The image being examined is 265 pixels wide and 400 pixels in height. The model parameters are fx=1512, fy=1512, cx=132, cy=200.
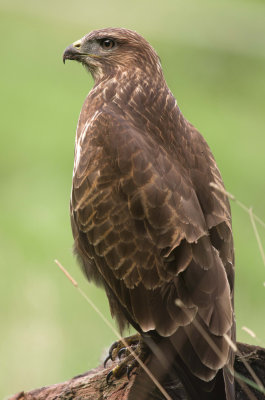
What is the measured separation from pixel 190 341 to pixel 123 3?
787 inches

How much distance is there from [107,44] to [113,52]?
0.30 feet

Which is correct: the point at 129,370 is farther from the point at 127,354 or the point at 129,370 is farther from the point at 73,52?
the point at 73,52

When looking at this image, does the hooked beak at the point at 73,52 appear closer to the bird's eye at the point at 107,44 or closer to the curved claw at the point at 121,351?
the bird's eye at the point at 107,44

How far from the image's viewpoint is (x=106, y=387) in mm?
7988

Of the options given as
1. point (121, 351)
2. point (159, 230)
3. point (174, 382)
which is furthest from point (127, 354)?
point (159, 230)

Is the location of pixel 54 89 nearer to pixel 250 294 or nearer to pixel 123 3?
pixel 123 3

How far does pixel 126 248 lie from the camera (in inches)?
319

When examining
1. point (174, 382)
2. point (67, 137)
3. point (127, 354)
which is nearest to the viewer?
point (174, 382)

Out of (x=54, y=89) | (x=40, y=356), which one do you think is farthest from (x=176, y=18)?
(x=40, y=356)

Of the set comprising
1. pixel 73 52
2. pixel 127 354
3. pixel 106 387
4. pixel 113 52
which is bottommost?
pixel 127 354

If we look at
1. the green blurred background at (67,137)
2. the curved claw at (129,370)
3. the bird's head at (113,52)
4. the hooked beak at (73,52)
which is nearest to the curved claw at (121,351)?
the curved claw at (129,370)

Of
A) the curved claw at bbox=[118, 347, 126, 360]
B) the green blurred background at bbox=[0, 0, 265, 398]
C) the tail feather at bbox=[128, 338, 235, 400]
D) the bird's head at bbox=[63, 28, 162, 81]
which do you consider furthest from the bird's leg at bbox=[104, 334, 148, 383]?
the green blurred background at bbox=[0, 0, 265, 398]

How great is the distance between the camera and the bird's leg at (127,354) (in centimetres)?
798

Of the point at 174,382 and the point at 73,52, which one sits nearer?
the point at 174,382
